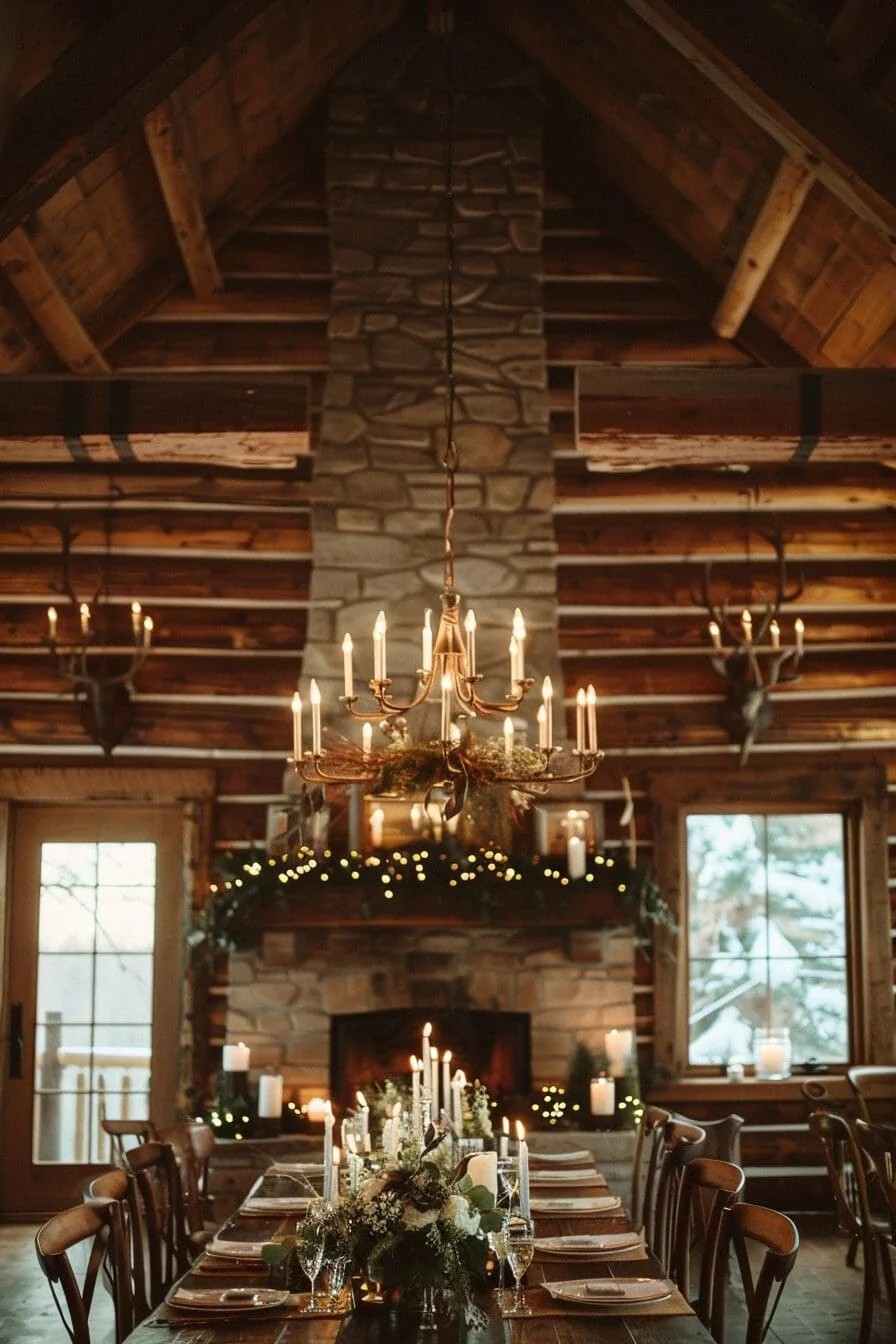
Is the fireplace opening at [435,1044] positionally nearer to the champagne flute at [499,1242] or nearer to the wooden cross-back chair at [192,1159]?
the wooden cross-back chair at [192,1159]

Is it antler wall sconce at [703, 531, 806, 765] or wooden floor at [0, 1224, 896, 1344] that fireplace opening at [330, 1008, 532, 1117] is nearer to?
wooden floor at [0, 1224, 896, 1344]

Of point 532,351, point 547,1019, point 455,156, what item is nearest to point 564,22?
point 455,156

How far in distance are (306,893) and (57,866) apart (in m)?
1.96

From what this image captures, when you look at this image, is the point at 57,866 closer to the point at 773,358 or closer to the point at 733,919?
the point at 733,919

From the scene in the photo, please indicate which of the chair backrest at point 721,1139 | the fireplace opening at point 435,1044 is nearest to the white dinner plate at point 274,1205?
the chair backrest at point 721,1139

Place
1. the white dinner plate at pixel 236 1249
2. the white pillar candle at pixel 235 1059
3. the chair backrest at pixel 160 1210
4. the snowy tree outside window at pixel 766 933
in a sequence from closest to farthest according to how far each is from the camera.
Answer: the white dinner plate at pixel 236 1249
the chair backrest at pixel 160 1210
the white pillar candle at pixel 235 1059
the snowy tree outside window at pixel 766 933

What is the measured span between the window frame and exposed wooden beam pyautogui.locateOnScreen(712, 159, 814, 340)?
2550 mm

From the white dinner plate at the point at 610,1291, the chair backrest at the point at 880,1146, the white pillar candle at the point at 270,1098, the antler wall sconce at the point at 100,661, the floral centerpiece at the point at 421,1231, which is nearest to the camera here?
the floral centerpiece at the point at 421,1231

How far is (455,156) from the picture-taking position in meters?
7.95

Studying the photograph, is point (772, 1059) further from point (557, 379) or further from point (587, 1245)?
point (587, 1245)

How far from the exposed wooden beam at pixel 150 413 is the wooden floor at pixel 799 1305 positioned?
3715 millimetres

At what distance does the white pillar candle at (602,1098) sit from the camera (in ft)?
24.2

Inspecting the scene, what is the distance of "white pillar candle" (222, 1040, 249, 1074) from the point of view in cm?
748

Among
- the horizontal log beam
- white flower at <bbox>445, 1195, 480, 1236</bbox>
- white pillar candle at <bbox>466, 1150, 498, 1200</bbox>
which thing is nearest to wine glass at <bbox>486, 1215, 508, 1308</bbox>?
white flower at <bbox>445, 1195, 480, 1236</bbox>
